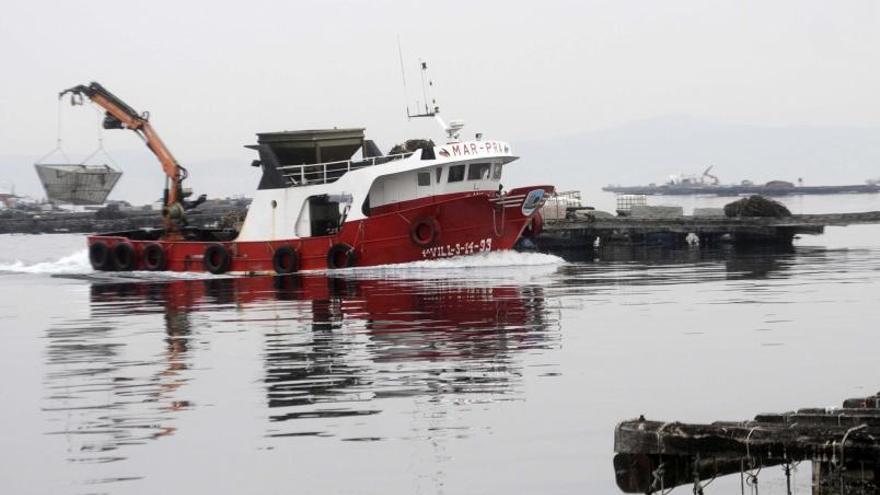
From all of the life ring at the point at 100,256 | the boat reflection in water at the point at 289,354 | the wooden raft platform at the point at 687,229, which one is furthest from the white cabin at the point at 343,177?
the wooden raft platform at the point at 687,229

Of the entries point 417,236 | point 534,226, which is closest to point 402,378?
point 417,236

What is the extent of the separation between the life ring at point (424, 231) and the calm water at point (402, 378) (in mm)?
6621

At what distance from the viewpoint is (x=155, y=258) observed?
47.4m

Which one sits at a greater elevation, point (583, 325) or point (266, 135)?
point (266, 135)

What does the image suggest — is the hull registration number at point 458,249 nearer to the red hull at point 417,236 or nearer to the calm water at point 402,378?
the red hull at point 417,236

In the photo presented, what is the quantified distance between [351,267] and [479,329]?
18653 mm

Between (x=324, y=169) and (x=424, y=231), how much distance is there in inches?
157

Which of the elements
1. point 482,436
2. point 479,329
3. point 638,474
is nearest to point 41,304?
point 479,329

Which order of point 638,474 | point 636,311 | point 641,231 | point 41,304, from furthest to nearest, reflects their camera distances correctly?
point 641,231
point 41,304
point 636,311
point 638,474

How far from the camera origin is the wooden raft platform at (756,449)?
9.85m

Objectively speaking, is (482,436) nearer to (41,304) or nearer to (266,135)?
(41,304)

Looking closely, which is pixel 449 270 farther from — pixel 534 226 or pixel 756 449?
pixel 756 449

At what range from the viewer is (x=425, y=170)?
43.3 metres

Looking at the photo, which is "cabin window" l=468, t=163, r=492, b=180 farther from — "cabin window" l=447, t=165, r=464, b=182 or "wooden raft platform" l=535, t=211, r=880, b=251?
"wooden raft platform" l=535, t=211, r=880, b=251
